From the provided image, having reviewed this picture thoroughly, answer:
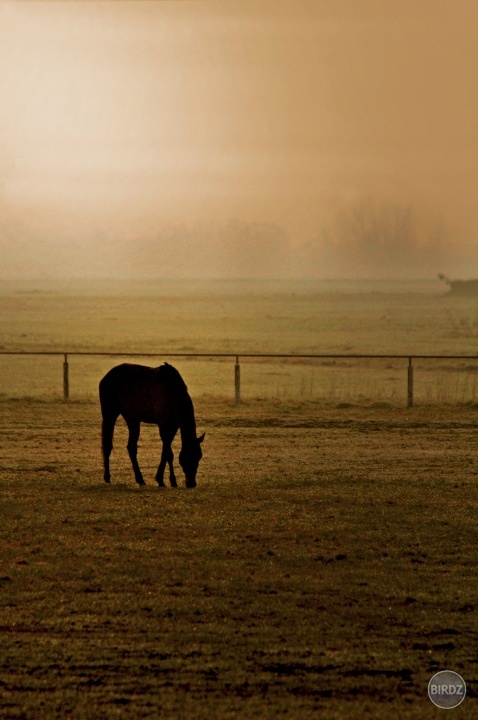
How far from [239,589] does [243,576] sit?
0.45 meters

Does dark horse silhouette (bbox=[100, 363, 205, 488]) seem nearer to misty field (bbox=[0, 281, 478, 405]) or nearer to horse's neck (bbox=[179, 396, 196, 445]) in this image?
horse's neck (bbox=[179, 396, 196, 445])

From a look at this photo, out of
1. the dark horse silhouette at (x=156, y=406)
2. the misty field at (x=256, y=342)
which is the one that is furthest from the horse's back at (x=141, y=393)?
the misty field at (x=256, y=342)

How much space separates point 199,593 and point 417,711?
2874mm

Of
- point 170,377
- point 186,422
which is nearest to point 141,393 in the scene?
point 170,377

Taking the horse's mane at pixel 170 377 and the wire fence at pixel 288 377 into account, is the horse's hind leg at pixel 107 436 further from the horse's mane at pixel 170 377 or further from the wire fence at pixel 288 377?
the wire fence at pixel 288 377


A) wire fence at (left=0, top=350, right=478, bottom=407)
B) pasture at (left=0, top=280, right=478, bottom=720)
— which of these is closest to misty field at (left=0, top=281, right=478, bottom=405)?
wire fence at (left=0, top=350, right=478, bottom=407)

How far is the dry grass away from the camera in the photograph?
20.1ft

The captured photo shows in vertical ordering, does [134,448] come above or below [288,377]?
above

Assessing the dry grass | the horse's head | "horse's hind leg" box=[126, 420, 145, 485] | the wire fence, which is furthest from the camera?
the wire fence

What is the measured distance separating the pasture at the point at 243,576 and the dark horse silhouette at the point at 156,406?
543 mm

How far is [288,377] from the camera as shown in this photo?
4712 cm

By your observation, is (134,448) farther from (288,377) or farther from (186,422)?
(288,377)

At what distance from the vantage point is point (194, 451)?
13938 millimetres

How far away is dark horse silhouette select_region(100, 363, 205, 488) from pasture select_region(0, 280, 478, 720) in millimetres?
543
